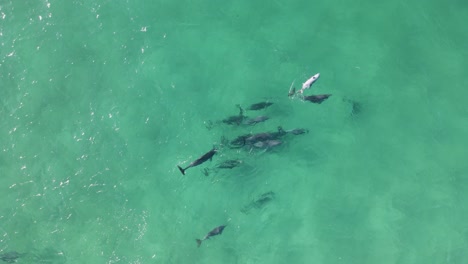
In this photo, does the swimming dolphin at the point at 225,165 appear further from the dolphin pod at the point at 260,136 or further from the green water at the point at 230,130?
the green water at the point at 230,130

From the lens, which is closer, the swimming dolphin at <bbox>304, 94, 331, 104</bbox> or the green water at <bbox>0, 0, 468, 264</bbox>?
the green water at <bbox>0, 0, 468, 264</bbox>

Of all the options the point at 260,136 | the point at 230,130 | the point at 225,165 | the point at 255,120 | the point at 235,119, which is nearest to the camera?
the point at 260,136

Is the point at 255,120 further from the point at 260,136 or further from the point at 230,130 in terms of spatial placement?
the point at 230,130

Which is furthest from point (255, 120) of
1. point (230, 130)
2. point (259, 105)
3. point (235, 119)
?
point (230, 130)

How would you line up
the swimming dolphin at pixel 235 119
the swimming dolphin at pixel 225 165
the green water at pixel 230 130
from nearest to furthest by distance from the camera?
the green water at pixel 230 130, the swimming dolphin at pixel 225 165, the swimming dolphin at pixel 235 119

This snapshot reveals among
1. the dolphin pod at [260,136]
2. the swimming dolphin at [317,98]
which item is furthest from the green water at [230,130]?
the swimming dolphin at [317,98]

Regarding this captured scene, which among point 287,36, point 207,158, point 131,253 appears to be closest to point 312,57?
point 287,36

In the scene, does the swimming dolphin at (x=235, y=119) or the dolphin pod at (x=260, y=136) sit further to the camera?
the swimming dolphin at (x=235, y=119)

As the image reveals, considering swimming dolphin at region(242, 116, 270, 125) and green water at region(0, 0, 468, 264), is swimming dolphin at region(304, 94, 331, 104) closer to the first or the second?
green water at region(0, 0, 468, 264)

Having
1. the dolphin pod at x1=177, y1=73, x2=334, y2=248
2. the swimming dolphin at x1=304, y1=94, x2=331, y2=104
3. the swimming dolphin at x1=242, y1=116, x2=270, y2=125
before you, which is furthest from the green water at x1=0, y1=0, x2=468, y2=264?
the swimming dolphin at x1=304, y1=94, x2=331, y2=104

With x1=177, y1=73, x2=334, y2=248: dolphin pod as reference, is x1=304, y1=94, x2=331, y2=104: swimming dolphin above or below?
above
